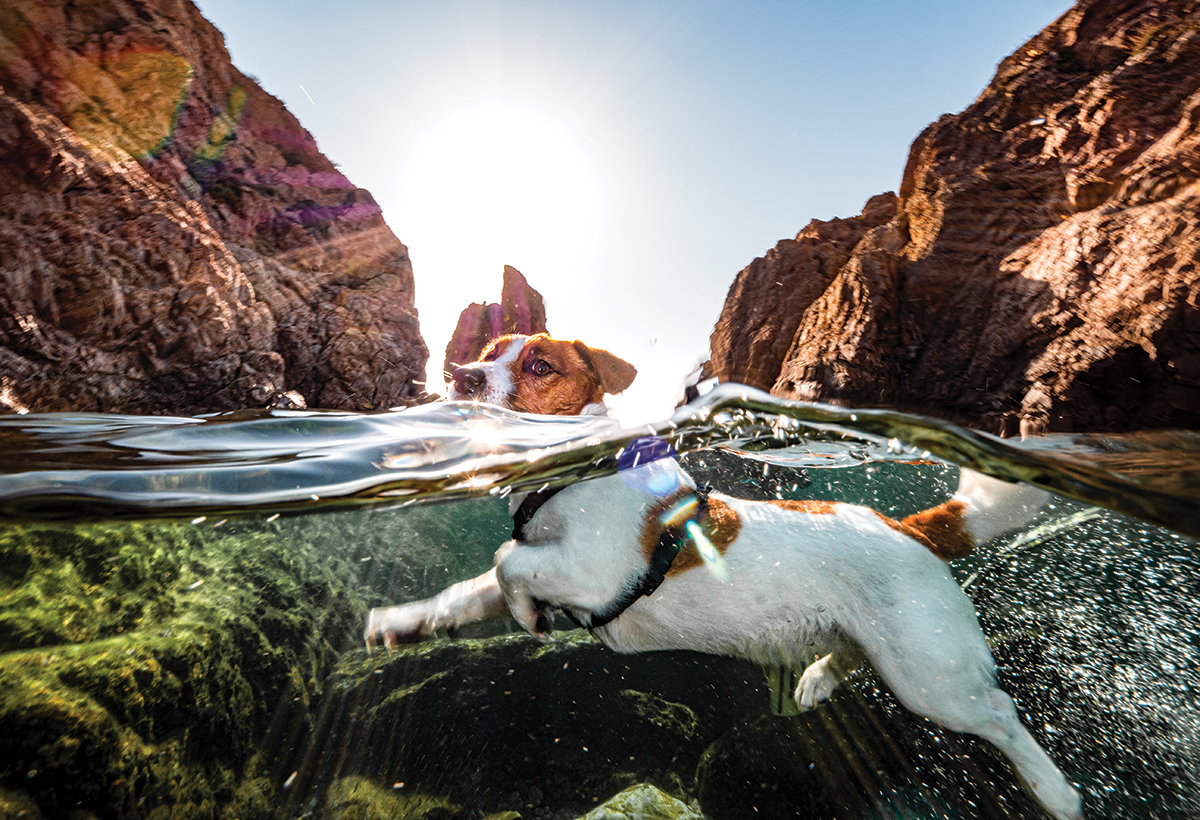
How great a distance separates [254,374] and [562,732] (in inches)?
371

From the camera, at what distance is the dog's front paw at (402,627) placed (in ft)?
7.77

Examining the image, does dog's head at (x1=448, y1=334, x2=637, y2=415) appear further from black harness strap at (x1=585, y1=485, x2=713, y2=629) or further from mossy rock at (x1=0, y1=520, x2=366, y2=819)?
mossy rock at (x1=0, y1=520, x2=366, y2=819)

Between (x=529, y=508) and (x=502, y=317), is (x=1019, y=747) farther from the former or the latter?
(x=502, y=317)

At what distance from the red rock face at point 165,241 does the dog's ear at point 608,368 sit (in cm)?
607

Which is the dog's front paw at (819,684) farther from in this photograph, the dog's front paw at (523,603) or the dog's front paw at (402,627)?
the dog's front paw at (402,627)

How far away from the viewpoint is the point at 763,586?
7.14 ft

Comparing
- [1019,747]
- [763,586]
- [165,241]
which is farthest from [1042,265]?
[165,241]

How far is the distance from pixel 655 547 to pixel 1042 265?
8.91 meters

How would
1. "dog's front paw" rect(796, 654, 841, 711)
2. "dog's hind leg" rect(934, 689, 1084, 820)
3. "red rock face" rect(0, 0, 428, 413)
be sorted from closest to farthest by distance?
"dog's hind leg" rect(934, 689, 1084, 820) → "dog's front paw" rect(796, 654, 841, 711) → "red rock face" rect(0, 0, 428, 413)

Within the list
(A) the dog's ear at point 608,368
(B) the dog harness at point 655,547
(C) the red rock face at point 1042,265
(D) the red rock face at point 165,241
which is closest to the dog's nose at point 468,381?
(A) the dog's ear at point 608,368

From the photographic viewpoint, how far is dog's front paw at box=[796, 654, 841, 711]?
9.04 ft

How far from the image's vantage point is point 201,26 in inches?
617

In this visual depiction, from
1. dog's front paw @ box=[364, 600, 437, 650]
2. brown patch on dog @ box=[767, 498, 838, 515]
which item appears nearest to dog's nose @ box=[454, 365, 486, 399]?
dog's front paw @ box=[364, 600, 437, 650]

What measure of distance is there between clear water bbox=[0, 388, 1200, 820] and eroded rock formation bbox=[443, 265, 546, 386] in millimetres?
27218
